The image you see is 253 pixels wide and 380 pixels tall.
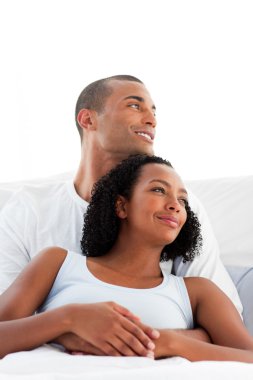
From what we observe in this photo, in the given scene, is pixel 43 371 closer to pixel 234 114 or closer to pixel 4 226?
pixel 4 226

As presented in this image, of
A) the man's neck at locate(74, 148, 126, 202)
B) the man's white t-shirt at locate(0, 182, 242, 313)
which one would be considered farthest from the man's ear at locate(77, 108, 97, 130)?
the man's white t-shirt at locate(0, 182, 242, 313)

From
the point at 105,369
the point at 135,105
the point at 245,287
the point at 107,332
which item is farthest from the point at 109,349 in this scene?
the point at 135,105

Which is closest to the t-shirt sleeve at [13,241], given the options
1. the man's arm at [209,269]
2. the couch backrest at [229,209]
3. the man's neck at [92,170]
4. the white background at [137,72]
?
the man's neck at [92,170]

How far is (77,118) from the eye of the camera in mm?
2410

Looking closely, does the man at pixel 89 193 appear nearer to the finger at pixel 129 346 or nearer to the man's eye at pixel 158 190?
the man's eye at pixel 158 190

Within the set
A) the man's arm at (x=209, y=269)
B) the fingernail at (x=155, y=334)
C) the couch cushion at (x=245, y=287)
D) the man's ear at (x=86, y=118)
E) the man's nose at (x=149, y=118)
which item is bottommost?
the couch cushion at (x=245, y=287)

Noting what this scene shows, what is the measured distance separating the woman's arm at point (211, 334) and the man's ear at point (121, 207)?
24 centimetres

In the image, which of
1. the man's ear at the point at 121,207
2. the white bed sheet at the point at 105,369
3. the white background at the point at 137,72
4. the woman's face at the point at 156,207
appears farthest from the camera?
the white background at the point at 137,72

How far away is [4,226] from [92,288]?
0.53m

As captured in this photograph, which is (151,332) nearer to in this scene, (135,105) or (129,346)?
(129,346)

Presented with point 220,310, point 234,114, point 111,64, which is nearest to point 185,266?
point 220,310

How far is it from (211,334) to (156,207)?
1.11ft

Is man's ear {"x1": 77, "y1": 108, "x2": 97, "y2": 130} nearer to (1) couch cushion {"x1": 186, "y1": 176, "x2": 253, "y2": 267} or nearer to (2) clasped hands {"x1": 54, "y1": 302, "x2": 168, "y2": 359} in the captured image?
(1) couch cushion {"x1": 186, "y1": 176, "x2": 253, "y2": 267}

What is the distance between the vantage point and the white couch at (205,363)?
1.17 meters
